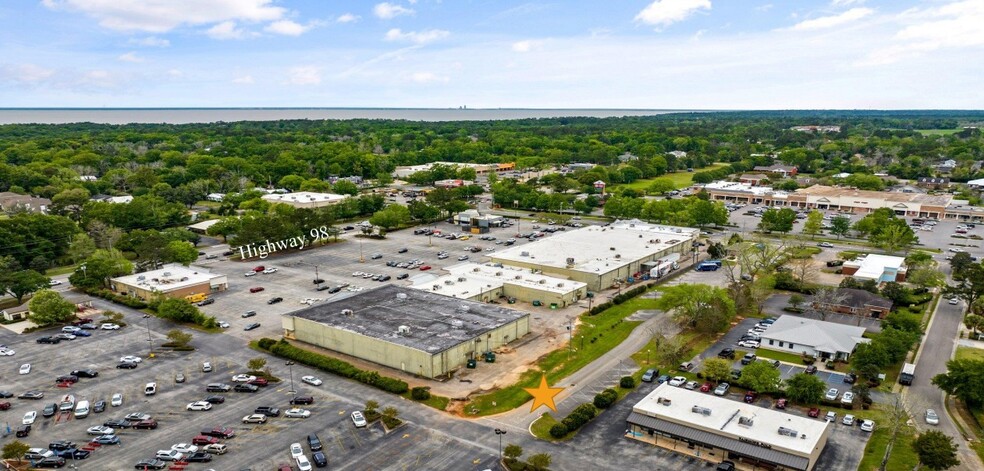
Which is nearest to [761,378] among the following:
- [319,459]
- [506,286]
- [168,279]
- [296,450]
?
[506,286]

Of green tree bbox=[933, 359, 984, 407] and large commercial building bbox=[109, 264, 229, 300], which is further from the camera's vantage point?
large commercial building bbox=[109, 264, 229, 300]

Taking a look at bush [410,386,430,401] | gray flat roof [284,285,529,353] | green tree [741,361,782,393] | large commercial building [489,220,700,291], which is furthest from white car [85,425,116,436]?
large commercial building [489,220,700,291]

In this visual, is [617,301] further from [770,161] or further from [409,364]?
[770,161]

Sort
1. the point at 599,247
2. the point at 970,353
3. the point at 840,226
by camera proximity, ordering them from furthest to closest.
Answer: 1. the point at 840,226
2. the point at 599,247
3. the point at 970,353

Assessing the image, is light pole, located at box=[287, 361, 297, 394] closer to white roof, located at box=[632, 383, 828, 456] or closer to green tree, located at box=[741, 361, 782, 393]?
white roof, located at box=[632, 383, 828, 456]

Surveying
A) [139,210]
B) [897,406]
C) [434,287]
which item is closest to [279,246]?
[139,210]

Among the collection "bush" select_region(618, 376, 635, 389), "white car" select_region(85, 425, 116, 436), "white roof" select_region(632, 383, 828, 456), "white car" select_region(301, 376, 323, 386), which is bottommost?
"bush" select_region(618, 376, 635, 389)

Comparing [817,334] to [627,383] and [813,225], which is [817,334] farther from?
[813,225]
